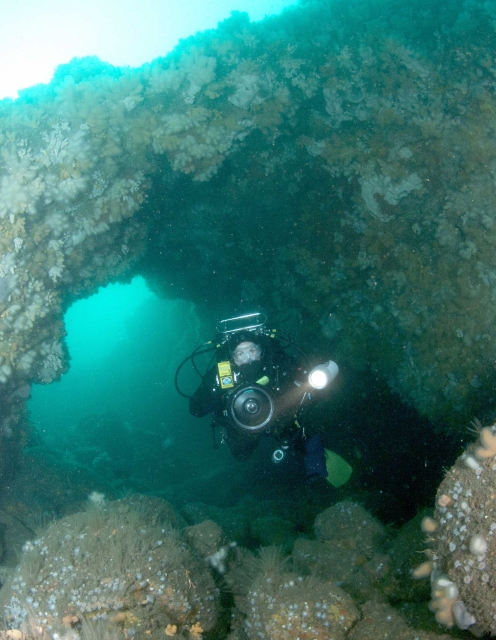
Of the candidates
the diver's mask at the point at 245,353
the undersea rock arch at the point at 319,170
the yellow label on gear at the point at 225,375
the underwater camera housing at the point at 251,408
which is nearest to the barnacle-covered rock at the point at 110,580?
the underwater camera housing at the point at 251,408

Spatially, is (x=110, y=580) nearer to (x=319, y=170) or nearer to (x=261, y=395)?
(x=261, y=395)

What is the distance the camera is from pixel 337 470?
5.53 meters

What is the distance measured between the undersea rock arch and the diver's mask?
1.69m

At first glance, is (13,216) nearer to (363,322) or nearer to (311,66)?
(311,66)

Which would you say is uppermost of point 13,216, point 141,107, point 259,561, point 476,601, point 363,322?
point 141,107

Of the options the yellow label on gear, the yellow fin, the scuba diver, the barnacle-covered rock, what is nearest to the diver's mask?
the scuba diver

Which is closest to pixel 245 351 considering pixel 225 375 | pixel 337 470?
pixel 225 375

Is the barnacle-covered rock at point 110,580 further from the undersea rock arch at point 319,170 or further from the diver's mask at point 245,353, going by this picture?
the undersea rock arch at point 319,170

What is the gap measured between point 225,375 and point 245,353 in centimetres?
50

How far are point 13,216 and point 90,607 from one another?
4551 millimetres

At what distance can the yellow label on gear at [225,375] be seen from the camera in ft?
17.1

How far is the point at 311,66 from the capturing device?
5660mm

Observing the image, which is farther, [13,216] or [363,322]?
[363,322]

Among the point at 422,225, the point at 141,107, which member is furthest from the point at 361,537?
the point at 141,107
